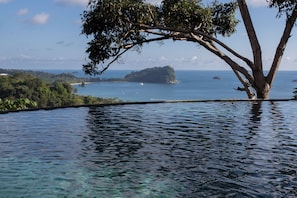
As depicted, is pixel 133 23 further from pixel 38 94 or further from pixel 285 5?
pixel 38 94

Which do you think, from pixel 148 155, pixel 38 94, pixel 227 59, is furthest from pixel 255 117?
pixel 38 94

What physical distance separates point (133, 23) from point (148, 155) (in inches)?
378

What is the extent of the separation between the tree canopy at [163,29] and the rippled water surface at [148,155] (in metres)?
4.66

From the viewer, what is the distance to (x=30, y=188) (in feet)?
15.4

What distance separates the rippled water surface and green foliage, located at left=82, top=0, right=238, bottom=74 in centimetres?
466

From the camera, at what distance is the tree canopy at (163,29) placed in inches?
572

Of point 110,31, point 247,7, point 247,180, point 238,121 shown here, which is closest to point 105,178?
point 247,180

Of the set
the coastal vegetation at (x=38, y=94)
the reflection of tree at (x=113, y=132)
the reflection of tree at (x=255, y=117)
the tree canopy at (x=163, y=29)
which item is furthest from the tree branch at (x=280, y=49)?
the coastal vegetation at (x=38, y=94)

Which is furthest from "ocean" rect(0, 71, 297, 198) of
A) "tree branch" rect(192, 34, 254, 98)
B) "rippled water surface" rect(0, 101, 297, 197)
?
"tree branch" rect(192, 34, 254, 98)

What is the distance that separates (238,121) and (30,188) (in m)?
6.48

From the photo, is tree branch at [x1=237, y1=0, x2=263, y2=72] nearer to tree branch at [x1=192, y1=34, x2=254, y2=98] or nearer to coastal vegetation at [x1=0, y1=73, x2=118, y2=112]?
tree branch at [x1=192, y1=34, x2=254, y2=98]

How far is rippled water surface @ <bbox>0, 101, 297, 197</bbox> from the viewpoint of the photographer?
Answer: 4720mm

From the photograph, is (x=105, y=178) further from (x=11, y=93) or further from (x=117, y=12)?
(x=11, y=93)

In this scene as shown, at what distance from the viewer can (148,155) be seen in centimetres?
637
